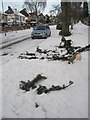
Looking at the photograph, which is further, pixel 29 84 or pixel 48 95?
pixel 29 84

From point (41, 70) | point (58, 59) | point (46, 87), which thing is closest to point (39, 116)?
point (46, 87)

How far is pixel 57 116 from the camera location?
5.21 metres

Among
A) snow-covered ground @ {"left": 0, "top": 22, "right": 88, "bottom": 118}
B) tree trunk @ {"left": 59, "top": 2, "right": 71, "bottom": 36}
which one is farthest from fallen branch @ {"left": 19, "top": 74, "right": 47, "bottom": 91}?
tree trunk @ {"left": 59, "top": 2, "right": 71, "bottom": 36}

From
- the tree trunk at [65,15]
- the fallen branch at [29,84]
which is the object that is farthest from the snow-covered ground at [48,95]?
the tree trunk at [65,15]

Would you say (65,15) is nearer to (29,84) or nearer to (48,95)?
(29,84)

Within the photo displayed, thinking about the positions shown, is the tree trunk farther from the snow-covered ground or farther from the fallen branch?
the fallen branch

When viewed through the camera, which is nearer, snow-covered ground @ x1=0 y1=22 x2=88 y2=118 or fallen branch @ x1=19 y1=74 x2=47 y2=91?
snow-covered ground @ x1=0 y1=22 x2=88 y2=118

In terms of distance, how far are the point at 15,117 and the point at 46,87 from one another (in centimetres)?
181

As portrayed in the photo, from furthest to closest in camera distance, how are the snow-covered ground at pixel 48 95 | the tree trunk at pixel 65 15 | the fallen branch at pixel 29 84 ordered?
the tree trunk at pixel 65 15, the fallen branch at pixel 29 84, the snow-covered ground at pixel 48 95

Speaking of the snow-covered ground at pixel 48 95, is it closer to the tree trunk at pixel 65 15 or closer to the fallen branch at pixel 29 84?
the fallen branch at pixel 29 84

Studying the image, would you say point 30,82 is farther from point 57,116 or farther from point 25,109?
point 57,116

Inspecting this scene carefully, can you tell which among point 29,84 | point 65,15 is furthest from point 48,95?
point 65,15

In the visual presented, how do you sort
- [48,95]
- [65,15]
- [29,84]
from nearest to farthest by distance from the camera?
[48,95], [29,84], [65,15]

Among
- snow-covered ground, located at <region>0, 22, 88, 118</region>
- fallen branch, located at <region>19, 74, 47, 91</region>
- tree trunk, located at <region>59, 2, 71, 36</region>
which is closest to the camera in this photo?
snow-covered ground, located at <region>0, 22, 88, 118</region>
